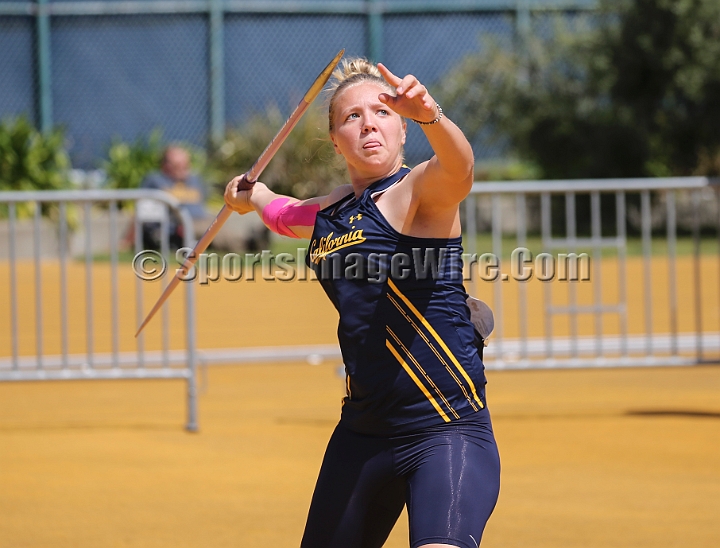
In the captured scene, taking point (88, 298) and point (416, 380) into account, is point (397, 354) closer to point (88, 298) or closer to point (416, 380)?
point (416, 380)

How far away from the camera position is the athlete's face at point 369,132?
2.76m

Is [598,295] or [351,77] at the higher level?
[351,77]

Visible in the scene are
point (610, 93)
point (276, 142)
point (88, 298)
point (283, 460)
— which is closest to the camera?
point (276, 142)

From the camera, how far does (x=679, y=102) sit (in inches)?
810

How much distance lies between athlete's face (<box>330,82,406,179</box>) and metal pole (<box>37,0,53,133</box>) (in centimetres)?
2106

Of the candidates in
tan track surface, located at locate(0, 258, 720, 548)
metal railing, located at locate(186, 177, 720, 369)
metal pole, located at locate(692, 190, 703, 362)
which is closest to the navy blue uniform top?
tan track surface, located at locate(0, 258, 720, 548)

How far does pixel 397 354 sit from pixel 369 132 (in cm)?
60

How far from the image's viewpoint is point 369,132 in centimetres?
276

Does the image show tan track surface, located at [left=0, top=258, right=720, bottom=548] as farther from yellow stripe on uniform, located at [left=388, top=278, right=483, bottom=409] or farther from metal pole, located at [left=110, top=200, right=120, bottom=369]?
yellow stripe on uniform, located at [left=388, top=278, right=483, bottom=409]

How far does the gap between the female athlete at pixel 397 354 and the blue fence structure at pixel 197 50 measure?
1973cm

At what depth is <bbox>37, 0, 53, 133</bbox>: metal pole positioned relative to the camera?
22.6 meters

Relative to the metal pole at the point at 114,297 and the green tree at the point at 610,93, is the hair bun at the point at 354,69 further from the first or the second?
the green tree at the point at 610,93

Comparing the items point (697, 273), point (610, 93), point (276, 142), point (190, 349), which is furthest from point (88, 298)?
point (610, 93)

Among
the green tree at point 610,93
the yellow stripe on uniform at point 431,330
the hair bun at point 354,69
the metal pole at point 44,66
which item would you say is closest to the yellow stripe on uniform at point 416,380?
the yellow stripe on uniform at point 431,330
